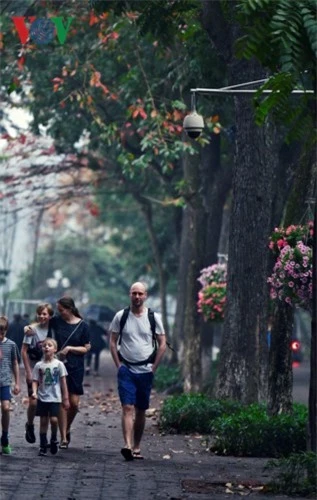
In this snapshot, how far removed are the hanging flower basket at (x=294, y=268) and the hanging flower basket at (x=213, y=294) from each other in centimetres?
922

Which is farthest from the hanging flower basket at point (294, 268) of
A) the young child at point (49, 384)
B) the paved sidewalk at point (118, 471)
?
the young child at point (49, 384)

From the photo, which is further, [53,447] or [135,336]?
[53,447]

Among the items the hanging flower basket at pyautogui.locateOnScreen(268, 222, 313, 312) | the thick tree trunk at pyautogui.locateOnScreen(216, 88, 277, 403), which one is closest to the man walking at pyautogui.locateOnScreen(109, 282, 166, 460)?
the hanging flower basket at pyautogui.locateOnScreen(268, 222, 313, 312)

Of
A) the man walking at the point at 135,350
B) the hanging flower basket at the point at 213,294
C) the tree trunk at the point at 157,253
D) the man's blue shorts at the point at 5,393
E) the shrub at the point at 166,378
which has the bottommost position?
the man's blue shorts at the point at 5,393

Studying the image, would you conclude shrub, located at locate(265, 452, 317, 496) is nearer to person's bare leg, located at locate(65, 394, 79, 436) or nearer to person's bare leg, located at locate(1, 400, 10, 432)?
person's bare leg, located at locate(1, 400, 10, 432)

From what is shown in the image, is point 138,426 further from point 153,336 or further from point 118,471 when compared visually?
point 118,471

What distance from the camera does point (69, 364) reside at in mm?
17641

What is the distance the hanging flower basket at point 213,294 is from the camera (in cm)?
2862

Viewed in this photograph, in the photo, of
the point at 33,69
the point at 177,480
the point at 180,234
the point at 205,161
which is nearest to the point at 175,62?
the point at 205,161

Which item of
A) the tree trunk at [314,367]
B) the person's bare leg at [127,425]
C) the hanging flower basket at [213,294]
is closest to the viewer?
the tree trunk at [314,367]

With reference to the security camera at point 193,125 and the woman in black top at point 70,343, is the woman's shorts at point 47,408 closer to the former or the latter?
the woman in black top at point 70,343

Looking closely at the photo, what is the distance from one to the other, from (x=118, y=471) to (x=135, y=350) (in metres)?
1.75

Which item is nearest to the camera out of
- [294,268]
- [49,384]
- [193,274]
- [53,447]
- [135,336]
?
[135,336]

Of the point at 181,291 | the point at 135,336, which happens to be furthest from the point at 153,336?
the point at 181,291
